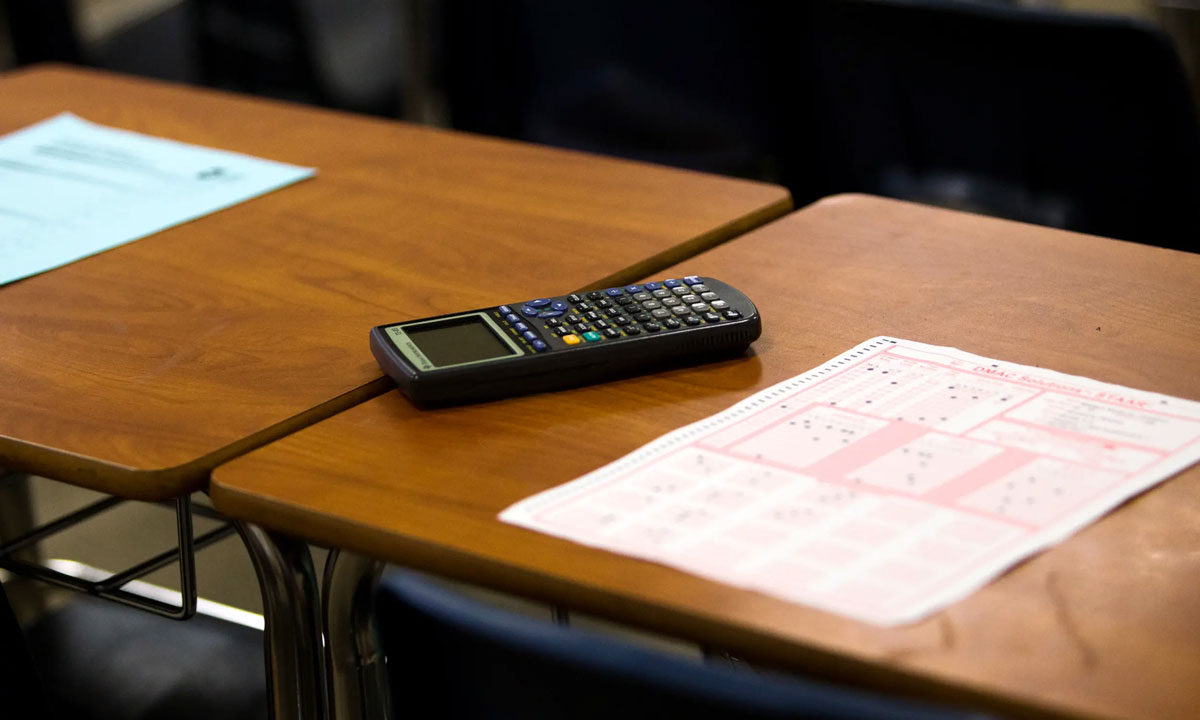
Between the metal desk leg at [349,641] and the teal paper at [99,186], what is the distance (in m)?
0.37

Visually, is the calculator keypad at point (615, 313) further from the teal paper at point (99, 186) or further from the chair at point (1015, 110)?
the chair at point (1015, 110)

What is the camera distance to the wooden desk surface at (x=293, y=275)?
761mm

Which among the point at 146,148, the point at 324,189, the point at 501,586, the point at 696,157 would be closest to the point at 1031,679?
the point at 501,586


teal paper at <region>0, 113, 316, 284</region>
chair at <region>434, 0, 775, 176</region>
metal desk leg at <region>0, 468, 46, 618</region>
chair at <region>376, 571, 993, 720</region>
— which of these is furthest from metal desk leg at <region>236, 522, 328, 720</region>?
chair at <region>434, 0, 775, 176</region>

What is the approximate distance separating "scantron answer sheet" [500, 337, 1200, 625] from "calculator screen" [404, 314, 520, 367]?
0.13 metres

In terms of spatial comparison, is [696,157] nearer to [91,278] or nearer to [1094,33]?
[1094,33]

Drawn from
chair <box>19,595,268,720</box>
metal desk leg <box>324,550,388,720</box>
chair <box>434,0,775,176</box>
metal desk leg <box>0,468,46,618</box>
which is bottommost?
metal desk leg <box>0,468,46,618</box>

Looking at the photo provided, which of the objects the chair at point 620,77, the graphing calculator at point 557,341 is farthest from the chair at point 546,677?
the chair at point 620,77

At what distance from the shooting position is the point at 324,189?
1170 millimetres

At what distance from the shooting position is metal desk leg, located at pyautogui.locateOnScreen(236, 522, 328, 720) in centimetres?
77

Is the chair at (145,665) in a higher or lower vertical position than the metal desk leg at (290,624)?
lower

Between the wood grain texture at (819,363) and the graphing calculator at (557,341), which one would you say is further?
the graphing calculator at (557,341)

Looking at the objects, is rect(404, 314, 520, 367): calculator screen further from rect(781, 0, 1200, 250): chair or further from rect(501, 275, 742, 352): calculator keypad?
rect(781, 0, 1200, 250): chair

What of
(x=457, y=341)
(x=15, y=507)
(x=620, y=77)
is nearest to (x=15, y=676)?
(x=457, y=341)
